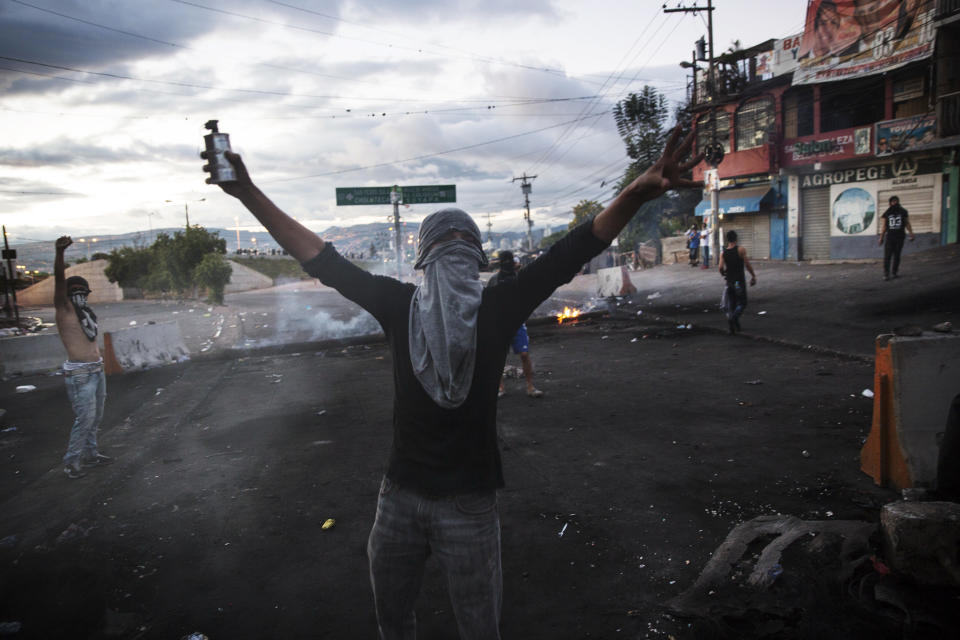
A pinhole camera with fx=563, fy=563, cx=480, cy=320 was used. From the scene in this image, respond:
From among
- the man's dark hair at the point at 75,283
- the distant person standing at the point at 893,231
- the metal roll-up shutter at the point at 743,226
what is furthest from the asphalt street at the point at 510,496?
the metal roll-up shutter at the point at 743,226

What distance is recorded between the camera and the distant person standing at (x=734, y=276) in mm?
10414

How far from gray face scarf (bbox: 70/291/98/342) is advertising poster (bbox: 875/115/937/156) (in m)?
23.3

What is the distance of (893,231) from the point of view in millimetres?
13336

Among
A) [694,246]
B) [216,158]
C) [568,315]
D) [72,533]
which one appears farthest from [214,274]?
[216,158]

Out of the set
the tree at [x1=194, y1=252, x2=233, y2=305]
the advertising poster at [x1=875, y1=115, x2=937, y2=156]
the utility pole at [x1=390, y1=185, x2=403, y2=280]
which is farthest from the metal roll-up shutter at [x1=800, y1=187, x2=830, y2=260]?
the tree at [x1=194, y1=252, x2=233, y2=305]

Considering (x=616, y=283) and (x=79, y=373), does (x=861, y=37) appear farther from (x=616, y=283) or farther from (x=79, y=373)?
(x=79, y=373)

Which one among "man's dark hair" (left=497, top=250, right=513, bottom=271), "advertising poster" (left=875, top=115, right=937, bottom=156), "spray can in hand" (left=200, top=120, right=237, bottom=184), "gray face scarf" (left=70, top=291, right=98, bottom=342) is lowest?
"gray face scarf" (left=70, top=291, right=98, bottom=342)

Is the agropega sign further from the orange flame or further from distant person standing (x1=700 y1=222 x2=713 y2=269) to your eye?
the orange flame

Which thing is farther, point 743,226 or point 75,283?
point 743,226

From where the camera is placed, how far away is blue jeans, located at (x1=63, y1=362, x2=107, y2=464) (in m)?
5.76

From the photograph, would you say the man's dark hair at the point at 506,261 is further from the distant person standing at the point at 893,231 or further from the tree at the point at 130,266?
the tree at the point at 130,266

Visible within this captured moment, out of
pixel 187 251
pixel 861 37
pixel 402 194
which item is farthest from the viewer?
pixel 187 251

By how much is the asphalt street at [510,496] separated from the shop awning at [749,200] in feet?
55.8

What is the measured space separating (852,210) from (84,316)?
25.7m
